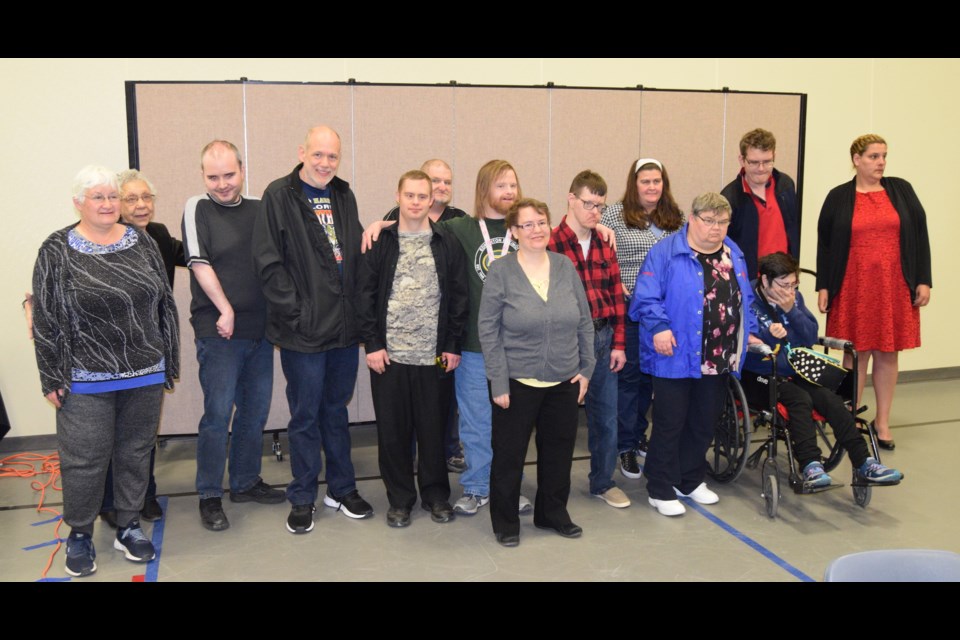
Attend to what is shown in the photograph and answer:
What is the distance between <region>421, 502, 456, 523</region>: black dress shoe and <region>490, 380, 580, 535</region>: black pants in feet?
0.93

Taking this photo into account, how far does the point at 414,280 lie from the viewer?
3.46 metres

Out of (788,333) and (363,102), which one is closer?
(788,333)

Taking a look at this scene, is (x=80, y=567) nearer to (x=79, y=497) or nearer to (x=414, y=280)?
(x=79, y=497)

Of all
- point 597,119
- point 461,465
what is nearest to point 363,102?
point 597,119

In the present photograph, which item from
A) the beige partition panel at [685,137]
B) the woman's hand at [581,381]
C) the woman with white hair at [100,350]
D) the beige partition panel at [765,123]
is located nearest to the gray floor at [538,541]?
the woman with white hair at [100,350]

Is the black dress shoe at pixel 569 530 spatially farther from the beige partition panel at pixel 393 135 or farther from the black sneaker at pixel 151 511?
the beige partition panel at pixel 393 135

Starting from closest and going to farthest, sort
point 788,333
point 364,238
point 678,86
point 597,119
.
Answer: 1. point 364,238
2. point 788,333
3. point 597,119
4. point 678,86

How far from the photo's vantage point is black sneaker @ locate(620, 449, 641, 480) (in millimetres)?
4281

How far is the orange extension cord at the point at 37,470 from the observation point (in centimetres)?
409

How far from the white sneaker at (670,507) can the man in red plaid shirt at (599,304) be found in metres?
0.16

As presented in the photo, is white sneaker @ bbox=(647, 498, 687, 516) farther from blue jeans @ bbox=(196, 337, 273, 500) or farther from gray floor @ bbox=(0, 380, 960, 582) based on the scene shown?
blue jeans @ bbox=(196, 337, 273, 500)

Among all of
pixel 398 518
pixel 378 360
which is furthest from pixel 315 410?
pixel 398 518

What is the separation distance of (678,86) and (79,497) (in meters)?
4.75

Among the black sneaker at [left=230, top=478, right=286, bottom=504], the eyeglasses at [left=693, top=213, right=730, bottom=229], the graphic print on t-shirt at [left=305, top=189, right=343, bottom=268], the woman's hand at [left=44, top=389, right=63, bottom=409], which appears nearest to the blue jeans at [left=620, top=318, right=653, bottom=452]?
the eyeglasses at [left=693, top=213, right=730, bottom=229]
